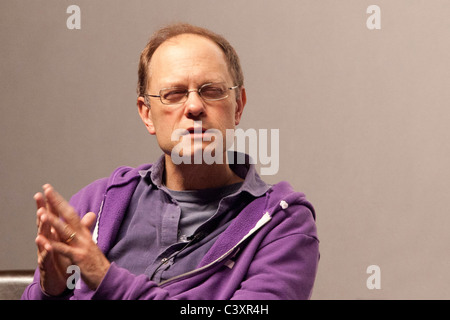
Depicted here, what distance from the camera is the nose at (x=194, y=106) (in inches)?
56.3

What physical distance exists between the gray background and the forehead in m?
1.22

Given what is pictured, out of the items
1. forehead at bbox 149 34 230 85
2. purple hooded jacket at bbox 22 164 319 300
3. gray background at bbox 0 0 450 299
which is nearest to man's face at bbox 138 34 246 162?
forehead at bbox 149 34 230 85

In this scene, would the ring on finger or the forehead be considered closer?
the ring on finger

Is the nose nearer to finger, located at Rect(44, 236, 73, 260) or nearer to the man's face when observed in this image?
the man's face

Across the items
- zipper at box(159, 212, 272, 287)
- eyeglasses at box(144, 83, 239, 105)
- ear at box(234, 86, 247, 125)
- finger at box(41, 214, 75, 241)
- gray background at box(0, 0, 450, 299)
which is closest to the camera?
finger at box(41, 214, 75, 241)

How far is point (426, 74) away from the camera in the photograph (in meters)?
2.66

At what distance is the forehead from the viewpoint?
4.81ft

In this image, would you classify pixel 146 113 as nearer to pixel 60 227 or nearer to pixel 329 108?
pixel 60 227

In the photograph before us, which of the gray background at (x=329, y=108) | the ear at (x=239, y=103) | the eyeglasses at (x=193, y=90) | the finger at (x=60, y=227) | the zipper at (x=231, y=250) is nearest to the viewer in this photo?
the finger at (x=60, y=227)

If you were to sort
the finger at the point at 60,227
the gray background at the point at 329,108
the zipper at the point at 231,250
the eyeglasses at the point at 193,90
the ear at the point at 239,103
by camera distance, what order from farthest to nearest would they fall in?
1. the gray background at the point at 329,108
2. the ear at the point at 239,103
3. the eyeglasses at the point at 193,90
4. the zipper at the point at 231,250
5. the finger at the point at 60,227

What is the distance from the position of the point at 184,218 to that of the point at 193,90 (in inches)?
11.7

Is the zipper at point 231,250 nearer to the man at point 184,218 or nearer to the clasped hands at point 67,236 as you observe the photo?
the man at point 184,218

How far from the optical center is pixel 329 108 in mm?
2705

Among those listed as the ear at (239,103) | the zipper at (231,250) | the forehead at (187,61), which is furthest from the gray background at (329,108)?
the zipper at (231,250)
